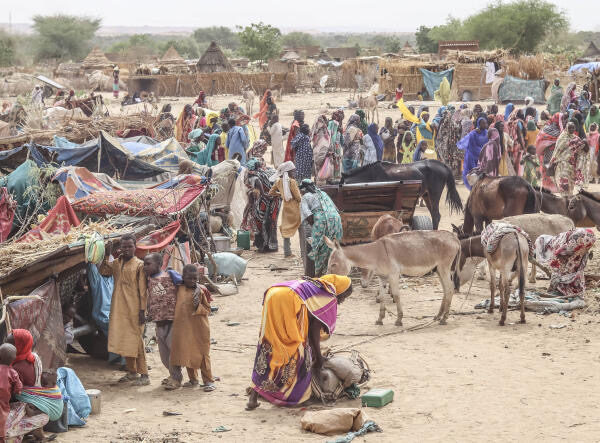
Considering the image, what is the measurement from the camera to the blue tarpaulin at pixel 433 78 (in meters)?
35.7

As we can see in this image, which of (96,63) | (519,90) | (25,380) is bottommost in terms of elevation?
(25,380)

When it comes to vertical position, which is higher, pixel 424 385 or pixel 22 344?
pixel 22 344

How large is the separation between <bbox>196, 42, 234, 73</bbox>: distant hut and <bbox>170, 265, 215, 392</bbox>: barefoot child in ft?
130

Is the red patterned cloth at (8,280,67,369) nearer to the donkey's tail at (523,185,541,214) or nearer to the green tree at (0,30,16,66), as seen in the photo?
the donkey's tail at (523,185,541,214)

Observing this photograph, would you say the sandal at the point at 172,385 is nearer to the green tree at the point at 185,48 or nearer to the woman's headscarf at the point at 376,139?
the woman's headscarf at the point at 376,139

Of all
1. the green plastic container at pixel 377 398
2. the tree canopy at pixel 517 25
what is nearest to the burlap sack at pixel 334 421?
the green plastic container at pixel 377 398

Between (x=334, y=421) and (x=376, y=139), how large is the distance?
1166 cm

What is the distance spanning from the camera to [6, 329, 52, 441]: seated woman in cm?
648

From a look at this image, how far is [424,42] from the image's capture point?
2729 inches

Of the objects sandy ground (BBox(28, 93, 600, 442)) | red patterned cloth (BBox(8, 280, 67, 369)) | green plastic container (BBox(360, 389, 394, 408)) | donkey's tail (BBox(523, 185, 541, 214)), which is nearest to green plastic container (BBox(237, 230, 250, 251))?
sandy ground (BBox(28, 93, 600, 442))

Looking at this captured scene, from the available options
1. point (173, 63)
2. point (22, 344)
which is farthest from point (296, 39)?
point (22, 344)

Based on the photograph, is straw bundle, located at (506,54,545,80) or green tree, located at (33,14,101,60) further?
green tree, located at (33,14,101,60)

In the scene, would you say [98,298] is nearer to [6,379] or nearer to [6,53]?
[6,379]

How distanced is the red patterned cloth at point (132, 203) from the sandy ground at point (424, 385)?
1412 millimetres
